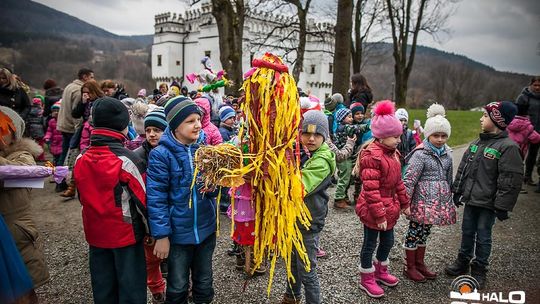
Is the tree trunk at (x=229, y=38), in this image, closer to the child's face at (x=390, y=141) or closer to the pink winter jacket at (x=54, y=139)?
the pink winter jacket at (x=54, y=139)

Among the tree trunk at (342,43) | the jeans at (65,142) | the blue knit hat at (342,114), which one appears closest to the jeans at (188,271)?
the blue knit hat at (342,114)

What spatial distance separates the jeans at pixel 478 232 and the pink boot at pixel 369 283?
1.16 meters

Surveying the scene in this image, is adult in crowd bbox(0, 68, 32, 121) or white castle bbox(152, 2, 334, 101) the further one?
white castle bbox(152, 2, 334, 101)

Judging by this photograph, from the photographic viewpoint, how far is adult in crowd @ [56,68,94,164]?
5.88m

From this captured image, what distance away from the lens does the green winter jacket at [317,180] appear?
106 inches

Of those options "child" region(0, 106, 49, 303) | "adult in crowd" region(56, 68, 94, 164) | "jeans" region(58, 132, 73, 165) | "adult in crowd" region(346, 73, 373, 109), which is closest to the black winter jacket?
"adult in crowd" region(346, 73, 373, 109)

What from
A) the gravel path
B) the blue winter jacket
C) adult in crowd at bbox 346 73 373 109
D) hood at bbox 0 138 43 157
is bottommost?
the gravel path

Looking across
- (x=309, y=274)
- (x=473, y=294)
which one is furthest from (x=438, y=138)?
(x=309, y=274)

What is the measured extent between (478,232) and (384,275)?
1.11m

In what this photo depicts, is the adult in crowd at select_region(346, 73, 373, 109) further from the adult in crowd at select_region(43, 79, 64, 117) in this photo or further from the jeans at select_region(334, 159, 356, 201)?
the adult in crowd at select_region(43, 79, 64, 117)

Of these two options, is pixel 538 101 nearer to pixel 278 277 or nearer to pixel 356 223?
pixel 356 223

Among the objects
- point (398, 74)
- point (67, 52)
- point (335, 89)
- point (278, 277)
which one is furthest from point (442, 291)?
point (67, 52)

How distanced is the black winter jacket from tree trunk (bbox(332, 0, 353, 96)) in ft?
16.7

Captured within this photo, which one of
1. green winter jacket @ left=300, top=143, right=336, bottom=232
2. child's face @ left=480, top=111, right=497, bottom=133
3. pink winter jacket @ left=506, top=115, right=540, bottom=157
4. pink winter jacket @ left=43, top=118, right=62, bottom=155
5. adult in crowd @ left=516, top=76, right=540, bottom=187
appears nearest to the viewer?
green winter jacket @ left=300, top=143, right=336, bottom=232
